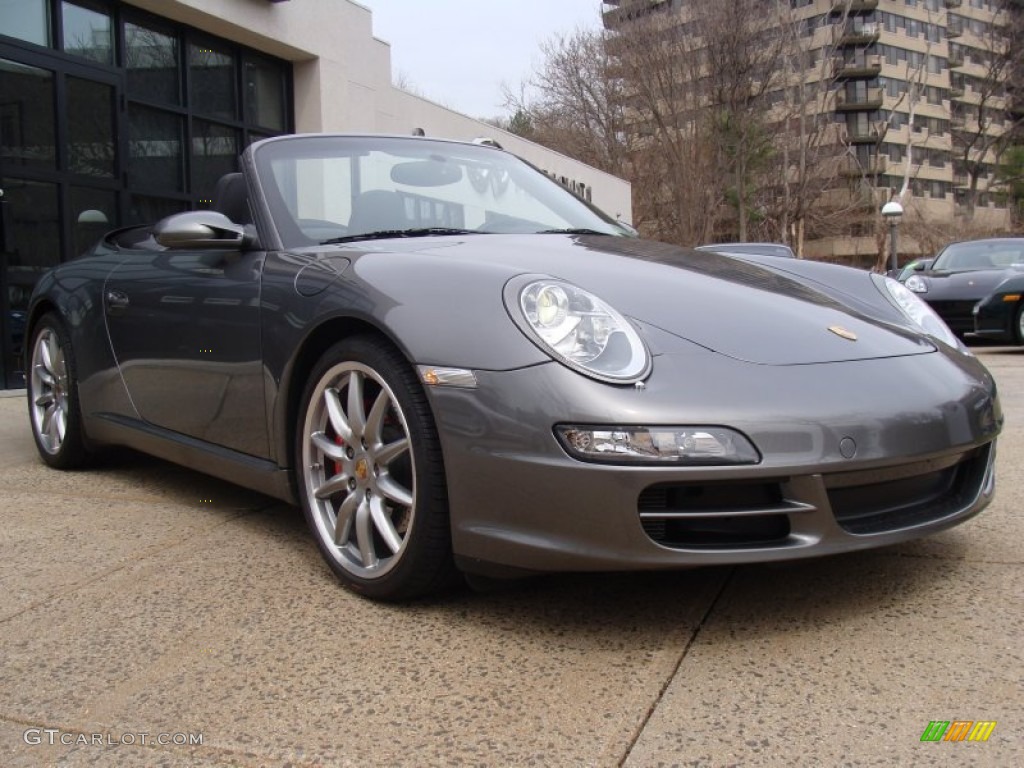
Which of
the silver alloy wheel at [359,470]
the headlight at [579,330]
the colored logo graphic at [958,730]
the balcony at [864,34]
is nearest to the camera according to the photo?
the colored logo graphic at [958,730]

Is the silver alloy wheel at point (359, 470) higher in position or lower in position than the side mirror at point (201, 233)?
lower

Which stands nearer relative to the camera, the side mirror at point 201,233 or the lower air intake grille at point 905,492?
the lower air intake grille at point 905,492

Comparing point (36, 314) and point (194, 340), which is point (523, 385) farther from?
point (36, 314)

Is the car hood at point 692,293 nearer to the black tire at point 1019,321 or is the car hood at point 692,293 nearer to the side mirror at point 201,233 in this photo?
the side mirror at point 201,233

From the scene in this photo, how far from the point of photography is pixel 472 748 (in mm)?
1618

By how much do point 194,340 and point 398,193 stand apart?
805mm

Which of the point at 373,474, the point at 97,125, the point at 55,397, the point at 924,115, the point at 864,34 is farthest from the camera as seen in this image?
the point at 924,115

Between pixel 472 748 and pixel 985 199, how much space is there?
68.4 m

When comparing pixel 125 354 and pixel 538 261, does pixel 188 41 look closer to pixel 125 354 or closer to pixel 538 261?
pixel 125 354

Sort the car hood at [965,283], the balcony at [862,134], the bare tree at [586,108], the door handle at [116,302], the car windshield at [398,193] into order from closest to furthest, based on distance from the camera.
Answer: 1. the car windshield at [398,193]
2. the door handle at [116,302]
3. the car hood at [965,283]
4. the bare tree at [586,108]
5. the balcony at [862,134]

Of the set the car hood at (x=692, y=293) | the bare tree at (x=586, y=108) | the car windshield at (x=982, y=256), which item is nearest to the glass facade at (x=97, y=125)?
the car hood at (x=692, y=293)

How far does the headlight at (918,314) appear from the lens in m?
2.69

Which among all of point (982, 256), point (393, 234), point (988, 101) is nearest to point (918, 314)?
point (393, 234)

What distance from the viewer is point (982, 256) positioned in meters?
11.8
